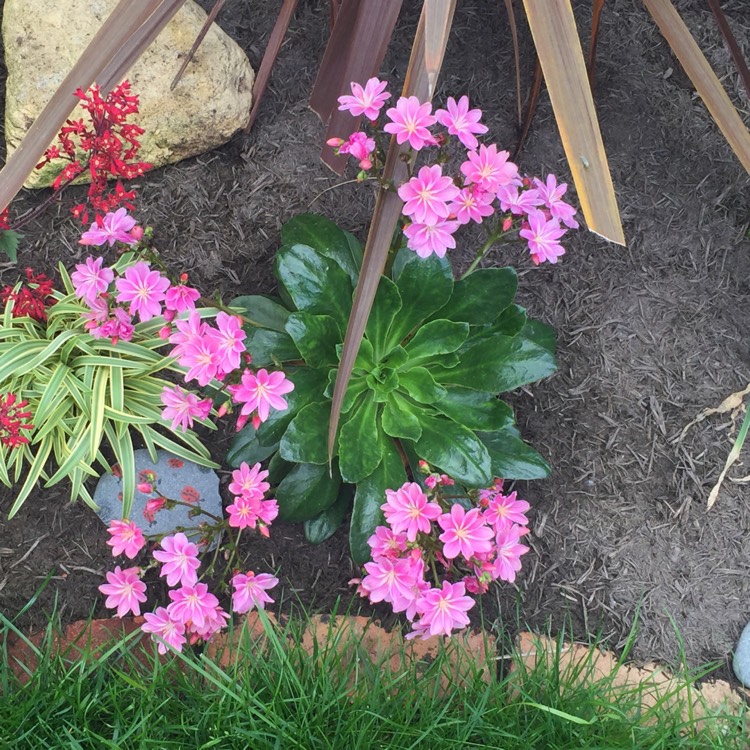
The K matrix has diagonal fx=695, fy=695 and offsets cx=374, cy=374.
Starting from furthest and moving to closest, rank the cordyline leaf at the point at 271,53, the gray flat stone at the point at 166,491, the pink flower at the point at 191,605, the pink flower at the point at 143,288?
the gray flat stone at the point at 166,491
the cordyline leaf at the point at 271,53
the pink flower at the point at 191,605
the pink flower at the point at 143,288

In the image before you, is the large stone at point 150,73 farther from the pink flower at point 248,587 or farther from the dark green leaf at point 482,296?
the pink flower at point 248,587

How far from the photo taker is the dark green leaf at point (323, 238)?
68.7 inches

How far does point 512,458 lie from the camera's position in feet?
5.76

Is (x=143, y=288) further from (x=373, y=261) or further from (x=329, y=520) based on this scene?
(x=329, y=520)

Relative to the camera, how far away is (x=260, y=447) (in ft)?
5.90

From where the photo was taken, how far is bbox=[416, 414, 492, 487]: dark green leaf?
5.23 ft

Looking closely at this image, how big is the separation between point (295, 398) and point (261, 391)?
31 cm

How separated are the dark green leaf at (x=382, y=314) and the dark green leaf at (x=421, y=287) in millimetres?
39

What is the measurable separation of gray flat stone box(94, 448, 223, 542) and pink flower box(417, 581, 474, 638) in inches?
29.7

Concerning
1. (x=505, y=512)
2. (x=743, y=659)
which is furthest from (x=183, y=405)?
(x=743, y=659)

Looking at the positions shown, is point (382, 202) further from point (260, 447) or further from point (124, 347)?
point (124, 347)

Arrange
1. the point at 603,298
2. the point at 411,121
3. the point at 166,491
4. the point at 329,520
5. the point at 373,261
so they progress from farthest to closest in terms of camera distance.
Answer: the point at 603,298 < the point at 166,491 < the point at 329,520 < the point at 411,121 < the point at 373,261

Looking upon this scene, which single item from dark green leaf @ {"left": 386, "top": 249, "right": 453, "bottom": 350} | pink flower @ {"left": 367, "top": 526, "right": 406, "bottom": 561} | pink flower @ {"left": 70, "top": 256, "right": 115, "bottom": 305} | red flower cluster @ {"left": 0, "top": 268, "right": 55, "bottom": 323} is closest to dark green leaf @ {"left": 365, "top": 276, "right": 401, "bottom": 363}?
dark green leaf @ {"left": 386, "top": 249, "right": 453, "bottom": 350}

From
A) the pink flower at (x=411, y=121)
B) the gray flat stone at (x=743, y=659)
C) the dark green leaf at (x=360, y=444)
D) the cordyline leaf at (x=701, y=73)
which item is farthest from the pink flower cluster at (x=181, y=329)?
the gray flat stone at (x=743, y=659)
